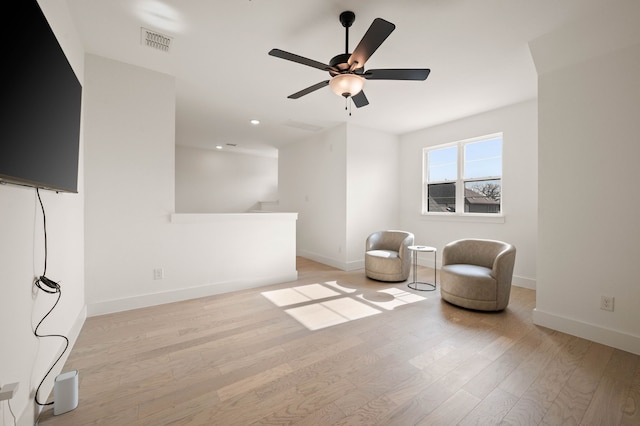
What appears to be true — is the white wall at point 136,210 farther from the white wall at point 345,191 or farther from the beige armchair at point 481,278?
the beige armchair at point 481,278

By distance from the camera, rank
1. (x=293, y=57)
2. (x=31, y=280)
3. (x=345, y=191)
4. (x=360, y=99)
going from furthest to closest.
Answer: (x=345, y=191), (x=360, y=99), (x=293, y=57), (x=31, y=280)

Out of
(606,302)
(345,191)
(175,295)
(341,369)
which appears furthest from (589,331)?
(175,295)

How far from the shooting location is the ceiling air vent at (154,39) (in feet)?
8.36

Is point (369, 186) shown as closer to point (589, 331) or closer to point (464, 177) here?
point (464, 177)

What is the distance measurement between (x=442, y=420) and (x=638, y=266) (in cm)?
224

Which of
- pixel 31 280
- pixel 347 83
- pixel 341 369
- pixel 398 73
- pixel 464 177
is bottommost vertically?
pixel 341 369

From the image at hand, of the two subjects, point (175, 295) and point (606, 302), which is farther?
point (175, 295)

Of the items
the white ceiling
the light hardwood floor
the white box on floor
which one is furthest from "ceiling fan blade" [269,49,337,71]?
the white box on floor

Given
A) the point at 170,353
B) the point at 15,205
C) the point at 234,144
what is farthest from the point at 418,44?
the point at 234,144

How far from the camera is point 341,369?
203cm

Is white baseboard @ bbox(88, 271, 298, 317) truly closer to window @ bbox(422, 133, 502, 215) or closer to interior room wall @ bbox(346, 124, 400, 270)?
interior room wall @ bbox(346, 124, 400, 270)

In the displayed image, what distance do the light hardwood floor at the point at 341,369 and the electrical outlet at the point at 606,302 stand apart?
342mm

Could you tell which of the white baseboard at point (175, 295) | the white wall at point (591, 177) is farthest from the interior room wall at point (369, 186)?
the white wall at point (591, 177)

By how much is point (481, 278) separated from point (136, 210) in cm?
407
